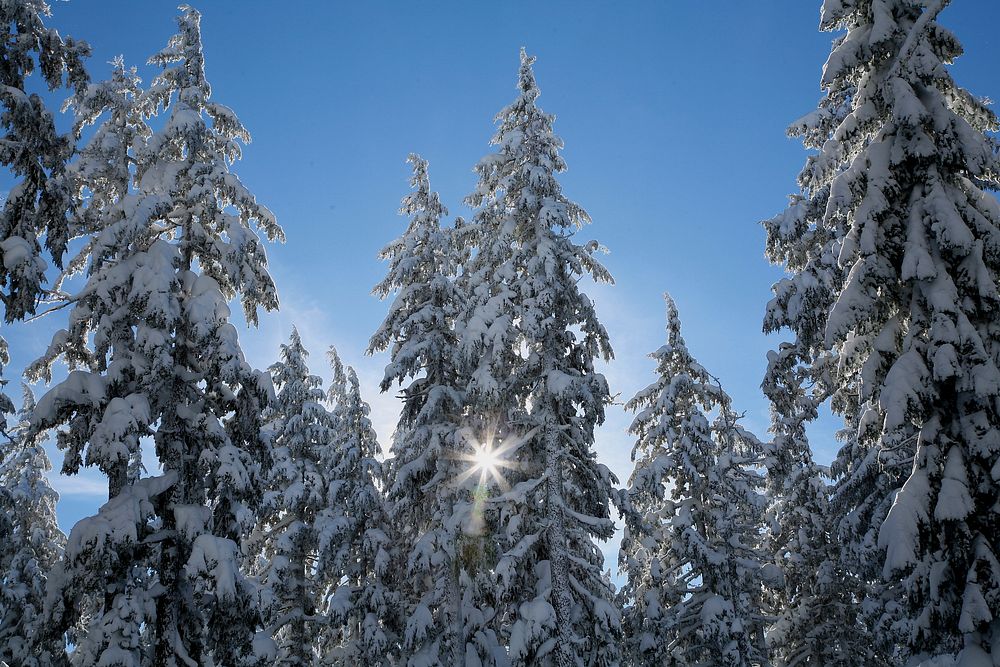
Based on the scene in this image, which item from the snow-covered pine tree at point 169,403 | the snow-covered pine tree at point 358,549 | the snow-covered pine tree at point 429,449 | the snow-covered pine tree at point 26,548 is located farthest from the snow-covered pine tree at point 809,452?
the snow-covered pine tree at point 26,548

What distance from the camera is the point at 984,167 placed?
32.6 feet

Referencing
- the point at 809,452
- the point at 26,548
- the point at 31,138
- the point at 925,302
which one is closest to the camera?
the point at 925,302

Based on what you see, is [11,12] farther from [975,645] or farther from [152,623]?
[975,645]

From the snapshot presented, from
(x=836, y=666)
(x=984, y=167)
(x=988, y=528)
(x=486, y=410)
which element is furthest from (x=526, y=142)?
Result: (x=836, y=666)

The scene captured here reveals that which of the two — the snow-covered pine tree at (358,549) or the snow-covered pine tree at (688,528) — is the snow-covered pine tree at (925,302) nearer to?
the snow-covered pine tree at (688,528)

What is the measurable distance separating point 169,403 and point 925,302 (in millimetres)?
14505

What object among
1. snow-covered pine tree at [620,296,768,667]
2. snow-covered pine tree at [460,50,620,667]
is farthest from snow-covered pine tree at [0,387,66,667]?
snow-covered pine tree at [620,296,768,667]

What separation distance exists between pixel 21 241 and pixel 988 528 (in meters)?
17.3

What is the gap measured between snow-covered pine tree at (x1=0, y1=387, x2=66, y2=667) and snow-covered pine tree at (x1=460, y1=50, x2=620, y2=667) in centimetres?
1393

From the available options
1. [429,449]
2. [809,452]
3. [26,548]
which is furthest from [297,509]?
[809,452]

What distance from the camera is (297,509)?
22.9m

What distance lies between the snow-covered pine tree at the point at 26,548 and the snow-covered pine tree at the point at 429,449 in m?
10.5

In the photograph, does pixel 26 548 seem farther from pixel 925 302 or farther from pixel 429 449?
pixel 925 302

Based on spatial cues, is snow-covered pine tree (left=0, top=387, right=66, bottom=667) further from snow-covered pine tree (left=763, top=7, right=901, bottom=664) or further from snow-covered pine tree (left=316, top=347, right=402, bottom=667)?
snow-covered pine tree (left=763, top=7, right=901, bottom=664)
